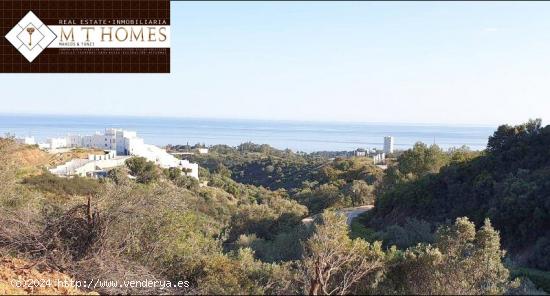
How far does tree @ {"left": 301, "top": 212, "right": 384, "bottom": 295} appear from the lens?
19.8ft

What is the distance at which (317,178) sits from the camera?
4731cm

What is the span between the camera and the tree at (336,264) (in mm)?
6027

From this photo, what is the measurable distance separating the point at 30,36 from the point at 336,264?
5.73 metres

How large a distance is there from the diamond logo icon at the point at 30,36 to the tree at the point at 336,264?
5008mm

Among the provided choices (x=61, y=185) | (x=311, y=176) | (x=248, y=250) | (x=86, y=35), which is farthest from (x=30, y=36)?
(x=311, y=176)

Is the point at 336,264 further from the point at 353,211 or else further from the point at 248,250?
the point at 353,211

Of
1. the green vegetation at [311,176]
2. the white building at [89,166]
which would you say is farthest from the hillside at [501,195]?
the white building at [89,166]

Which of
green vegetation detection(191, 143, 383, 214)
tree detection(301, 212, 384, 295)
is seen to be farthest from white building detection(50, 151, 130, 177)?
tree detection(301, 212, 384, 295)

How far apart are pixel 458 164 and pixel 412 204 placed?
2.87 meters

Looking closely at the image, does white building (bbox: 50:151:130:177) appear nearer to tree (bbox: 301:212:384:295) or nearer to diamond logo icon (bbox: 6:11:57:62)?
diamond logo icon (bbox: 6:11:57:62)

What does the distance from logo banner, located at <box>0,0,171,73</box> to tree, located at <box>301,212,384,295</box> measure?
3579mm

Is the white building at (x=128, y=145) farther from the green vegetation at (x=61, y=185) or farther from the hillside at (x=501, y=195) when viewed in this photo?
the hillside at (x=501, y=195)

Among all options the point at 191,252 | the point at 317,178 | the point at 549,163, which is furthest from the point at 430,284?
the point at 317,178

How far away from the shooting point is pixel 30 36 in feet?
26.6
